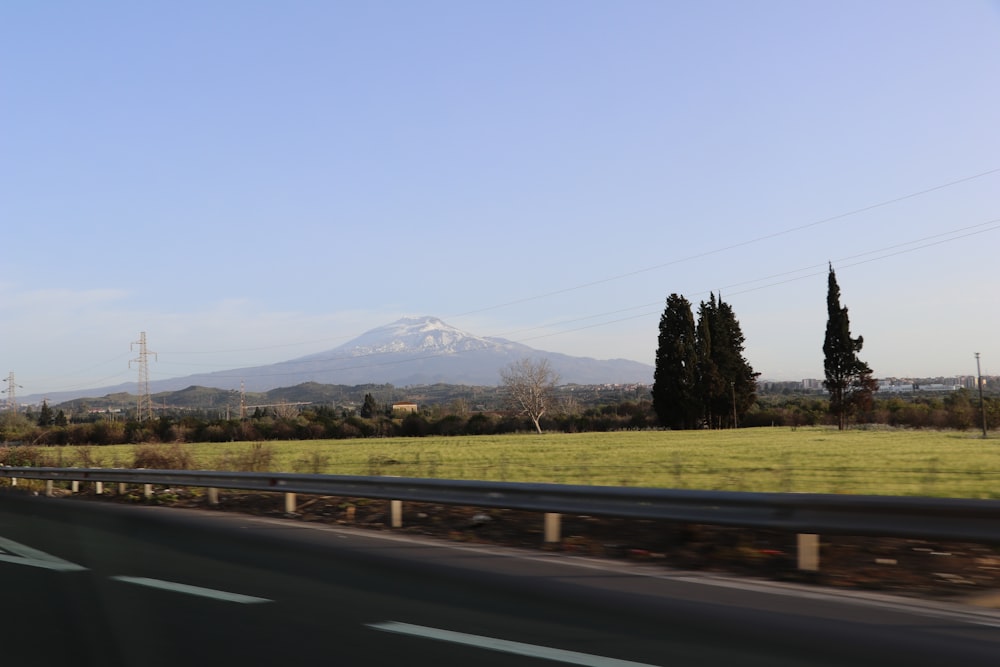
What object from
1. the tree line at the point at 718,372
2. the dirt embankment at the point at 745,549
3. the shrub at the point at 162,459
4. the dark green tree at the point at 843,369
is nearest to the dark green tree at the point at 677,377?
the tree line at the point at 718,372

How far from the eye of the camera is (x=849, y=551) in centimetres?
827

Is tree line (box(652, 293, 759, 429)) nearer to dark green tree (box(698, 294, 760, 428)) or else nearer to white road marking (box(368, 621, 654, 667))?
dark green tree (box(698, 294, 760, 428))

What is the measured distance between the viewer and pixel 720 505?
27.0ft

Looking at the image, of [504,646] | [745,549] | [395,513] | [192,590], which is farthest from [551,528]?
[504,646]

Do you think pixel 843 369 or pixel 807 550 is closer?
pixel 807 550

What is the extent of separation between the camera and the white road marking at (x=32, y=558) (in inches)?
334

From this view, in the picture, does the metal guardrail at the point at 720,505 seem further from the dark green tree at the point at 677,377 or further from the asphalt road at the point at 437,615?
the dark green tree at the point at 677,377

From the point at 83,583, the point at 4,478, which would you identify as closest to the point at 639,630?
the point at 83,583

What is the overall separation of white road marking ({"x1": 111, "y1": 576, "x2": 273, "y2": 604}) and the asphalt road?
18 millimetres

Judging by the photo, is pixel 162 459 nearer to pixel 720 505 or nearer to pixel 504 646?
pixel 720 505

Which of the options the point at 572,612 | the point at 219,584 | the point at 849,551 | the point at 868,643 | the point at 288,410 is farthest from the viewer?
the point at 288,410

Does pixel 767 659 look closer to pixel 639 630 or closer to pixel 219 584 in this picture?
pixel 639 630

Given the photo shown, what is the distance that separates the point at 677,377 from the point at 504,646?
7003cm

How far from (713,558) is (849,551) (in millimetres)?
1296
